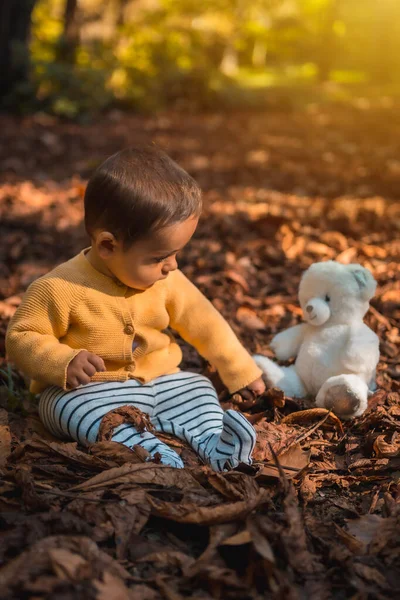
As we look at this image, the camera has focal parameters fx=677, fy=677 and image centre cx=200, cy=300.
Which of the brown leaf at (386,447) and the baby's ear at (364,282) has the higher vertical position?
the baby's ear at (364,282)

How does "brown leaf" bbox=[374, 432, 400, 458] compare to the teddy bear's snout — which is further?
the teddy bear's snout

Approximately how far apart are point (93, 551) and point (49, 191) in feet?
16.5

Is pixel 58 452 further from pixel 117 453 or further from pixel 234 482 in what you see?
pixel 234 482

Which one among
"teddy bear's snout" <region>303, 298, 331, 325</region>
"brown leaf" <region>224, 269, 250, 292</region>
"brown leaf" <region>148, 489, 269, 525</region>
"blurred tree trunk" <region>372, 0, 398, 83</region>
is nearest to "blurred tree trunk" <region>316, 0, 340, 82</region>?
"blurred tree trunk" <region>372, 0, 398, 83</region>

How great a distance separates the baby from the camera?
2.46 m

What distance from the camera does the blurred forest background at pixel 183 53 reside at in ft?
36.0

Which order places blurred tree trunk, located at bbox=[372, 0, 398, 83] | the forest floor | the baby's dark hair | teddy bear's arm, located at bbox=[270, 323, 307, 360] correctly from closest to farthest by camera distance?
the forest floor, the baby's dark hair, teddy bear's arm, located at bbox=[270, 323, 307, 360], blurred tree trunk, located at bbox=[372, 0, 398, 83]

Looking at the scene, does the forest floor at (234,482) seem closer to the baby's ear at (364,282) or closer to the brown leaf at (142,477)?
the brown leaf at (142,477)

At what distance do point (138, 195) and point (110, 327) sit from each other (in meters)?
0.55

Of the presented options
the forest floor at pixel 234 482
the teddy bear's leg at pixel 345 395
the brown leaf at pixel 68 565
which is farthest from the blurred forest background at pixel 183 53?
the brown leaf at pixel 68 565

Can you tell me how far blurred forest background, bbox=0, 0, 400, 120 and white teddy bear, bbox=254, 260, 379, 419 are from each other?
28.7ft

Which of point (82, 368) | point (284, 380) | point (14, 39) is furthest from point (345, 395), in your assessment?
point (14, 39)

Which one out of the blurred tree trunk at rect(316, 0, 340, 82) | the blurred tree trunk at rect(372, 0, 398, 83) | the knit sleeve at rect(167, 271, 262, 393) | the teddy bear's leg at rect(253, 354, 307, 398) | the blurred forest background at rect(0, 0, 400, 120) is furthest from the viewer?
the blurred tree trunk at rect(372, 0, 398, 83)

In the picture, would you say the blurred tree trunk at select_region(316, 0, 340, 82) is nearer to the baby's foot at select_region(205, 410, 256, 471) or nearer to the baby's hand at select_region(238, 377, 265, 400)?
the baby's hand at select_region(238, 377, 265, 400)
